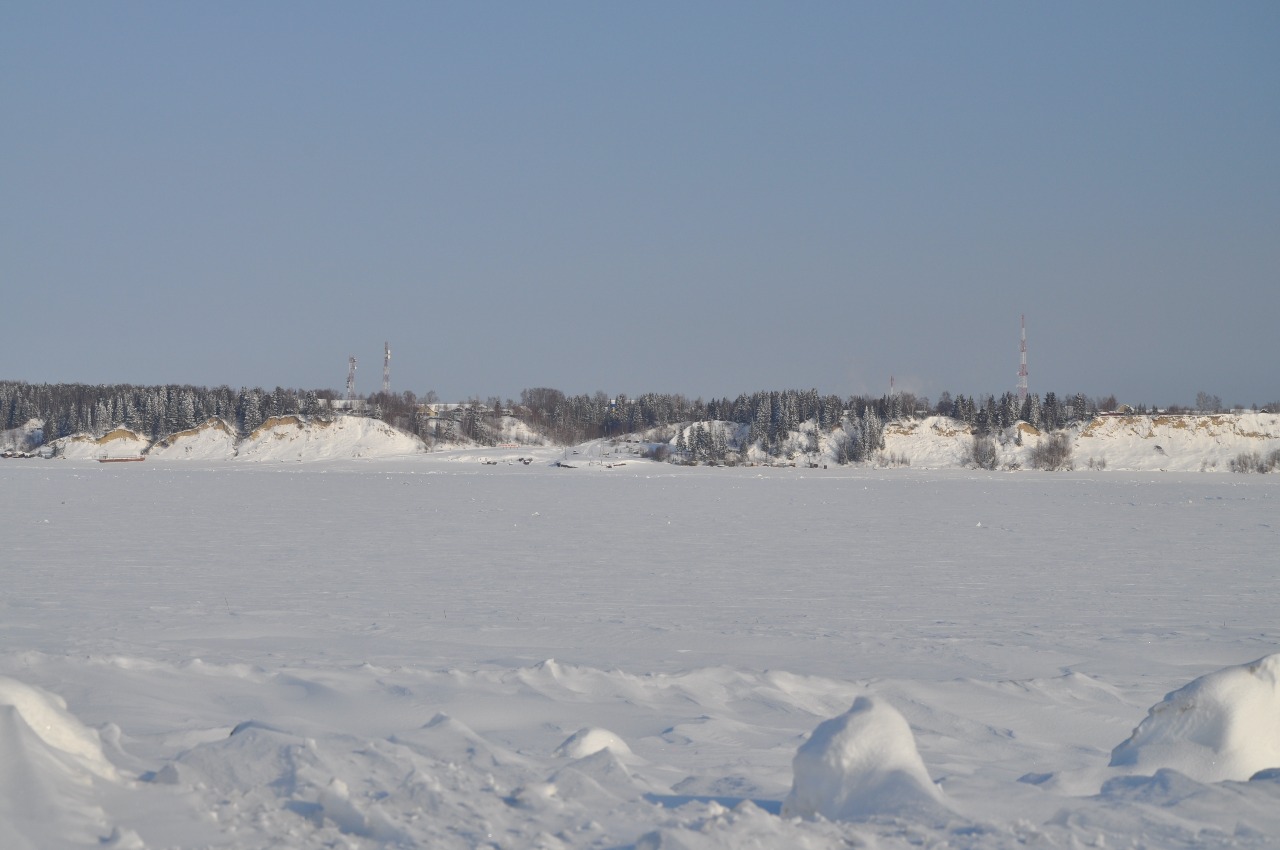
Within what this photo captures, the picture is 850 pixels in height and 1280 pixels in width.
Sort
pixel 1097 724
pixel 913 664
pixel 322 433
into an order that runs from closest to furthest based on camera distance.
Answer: pixel 1097 724
pixel 913 664
pixel 322 433

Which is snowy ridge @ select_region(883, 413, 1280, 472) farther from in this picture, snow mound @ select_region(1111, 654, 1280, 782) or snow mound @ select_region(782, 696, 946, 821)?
snow mound @ select_region(782, 696, 946, 821)

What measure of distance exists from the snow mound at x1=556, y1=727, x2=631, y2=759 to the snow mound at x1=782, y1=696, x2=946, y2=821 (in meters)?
1.14

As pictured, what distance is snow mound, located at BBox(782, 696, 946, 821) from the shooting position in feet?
11.5

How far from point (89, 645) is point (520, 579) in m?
5.19

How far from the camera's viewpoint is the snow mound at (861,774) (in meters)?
3.51

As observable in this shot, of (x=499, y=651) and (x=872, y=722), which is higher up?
(x=872, y=722)

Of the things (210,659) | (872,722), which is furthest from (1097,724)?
(210,659)

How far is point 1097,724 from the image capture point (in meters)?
5.61

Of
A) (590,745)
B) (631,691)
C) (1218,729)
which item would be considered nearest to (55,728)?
(590,745)

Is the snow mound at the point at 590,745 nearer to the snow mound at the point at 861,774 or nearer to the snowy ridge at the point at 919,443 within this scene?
the snow mound at the point at 861,774

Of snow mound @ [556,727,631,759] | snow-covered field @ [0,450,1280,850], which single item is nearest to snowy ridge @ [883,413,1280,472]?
snow-covered field @ [0,450,1280,850]

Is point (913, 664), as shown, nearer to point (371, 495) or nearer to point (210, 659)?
point (210, 659)

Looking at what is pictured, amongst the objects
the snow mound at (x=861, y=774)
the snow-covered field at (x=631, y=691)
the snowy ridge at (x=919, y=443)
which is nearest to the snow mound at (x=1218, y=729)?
the snow-covered field at (x=631, y=691)

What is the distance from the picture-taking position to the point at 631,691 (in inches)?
240
